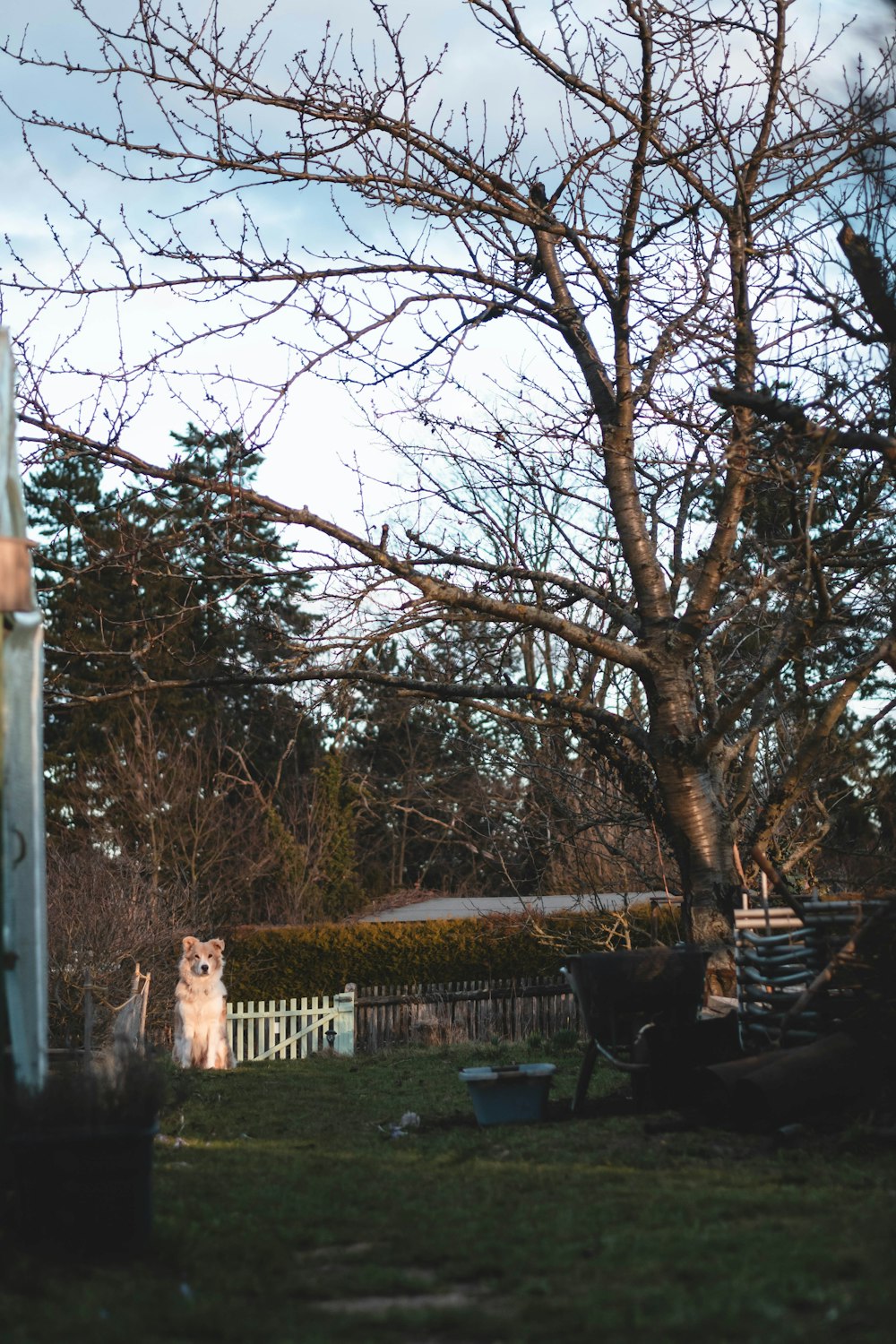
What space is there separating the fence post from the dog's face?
3690 millimetres

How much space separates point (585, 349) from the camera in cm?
1150

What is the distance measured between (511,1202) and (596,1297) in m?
1.77

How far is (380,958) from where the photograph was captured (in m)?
21.9

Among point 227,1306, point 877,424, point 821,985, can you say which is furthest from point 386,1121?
point 877,424

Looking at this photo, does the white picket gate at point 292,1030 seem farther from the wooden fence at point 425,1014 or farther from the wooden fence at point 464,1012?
the wooden fence at point 464,1012

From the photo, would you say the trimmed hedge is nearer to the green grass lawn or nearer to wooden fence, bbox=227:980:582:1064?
wooden fence, bbox=227:980:582:1064

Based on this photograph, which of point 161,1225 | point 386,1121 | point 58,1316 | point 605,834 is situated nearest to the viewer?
point 58,1316

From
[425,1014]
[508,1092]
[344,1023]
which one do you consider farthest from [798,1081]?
[425,1014]

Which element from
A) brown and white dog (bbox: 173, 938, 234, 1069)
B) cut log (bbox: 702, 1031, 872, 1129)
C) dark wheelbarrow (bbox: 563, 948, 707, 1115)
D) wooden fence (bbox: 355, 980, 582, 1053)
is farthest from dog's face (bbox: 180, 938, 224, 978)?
cut log (bbox: 702, 1031, 872, 1129)

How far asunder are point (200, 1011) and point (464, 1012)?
5779 mm

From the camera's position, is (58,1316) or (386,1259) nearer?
(58,1316)

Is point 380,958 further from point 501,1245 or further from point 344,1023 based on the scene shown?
point 501,1245

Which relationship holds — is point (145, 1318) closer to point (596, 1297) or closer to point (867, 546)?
point (596, 1297)

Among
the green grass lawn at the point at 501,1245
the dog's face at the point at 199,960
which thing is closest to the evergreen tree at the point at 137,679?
the dog's face at the point at 199,960
